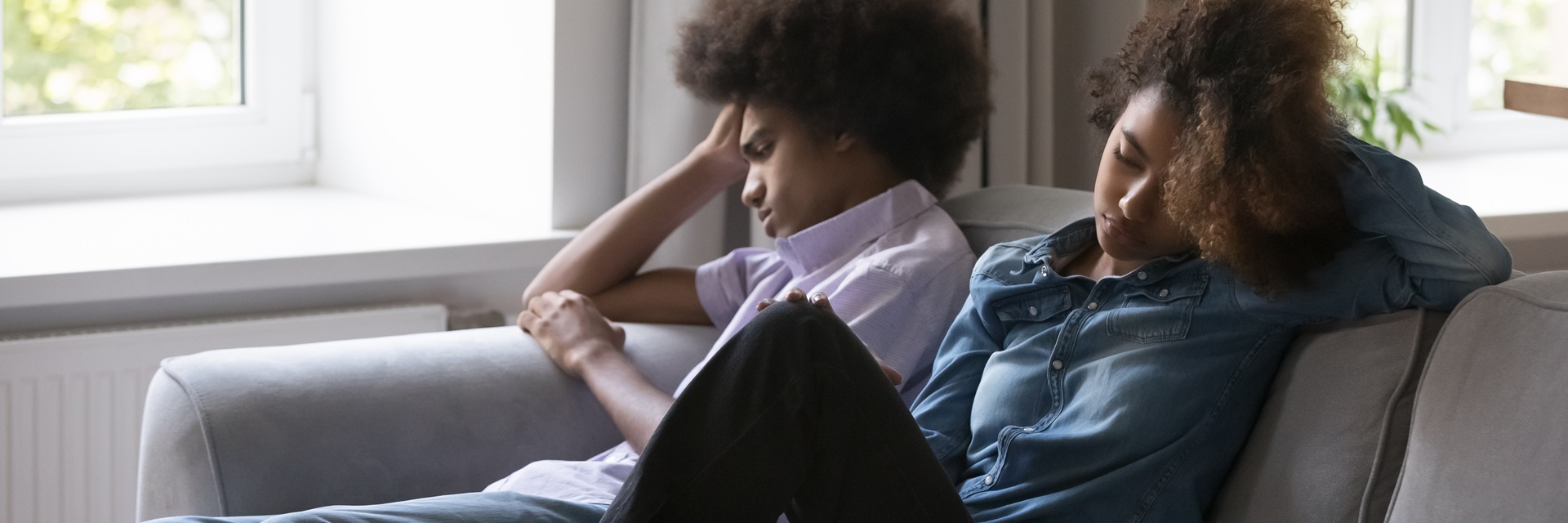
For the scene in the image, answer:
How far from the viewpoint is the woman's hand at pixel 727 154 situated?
1.97m

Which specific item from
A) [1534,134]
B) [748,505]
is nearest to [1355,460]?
[748,505]

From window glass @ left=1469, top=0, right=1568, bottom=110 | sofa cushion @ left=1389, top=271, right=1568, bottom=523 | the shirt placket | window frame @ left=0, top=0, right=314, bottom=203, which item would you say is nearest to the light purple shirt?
the shirt placket

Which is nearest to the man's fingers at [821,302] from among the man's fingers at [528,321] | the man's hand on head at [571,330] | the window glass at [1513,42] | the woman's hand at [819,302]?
the woman's hand at [819,302]

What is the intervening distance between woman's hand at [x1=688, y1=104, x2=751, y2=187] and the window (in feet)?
5.38

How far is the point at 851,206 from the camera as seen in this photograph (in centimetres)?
176

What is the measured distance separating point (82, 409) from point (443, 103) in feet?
2.61

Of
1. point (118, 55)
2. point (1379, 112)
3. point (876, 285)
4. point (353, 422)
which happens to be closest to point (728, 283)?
point (876, 285)

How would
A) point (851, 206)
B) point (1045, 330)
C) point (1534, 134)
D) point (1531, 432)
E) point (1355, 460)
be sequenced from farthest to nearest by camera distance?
1. point (1534, 134)
2. point (851, 206)
3. point (1045, 330)
4. point (1355, 460)
5. point (1531, 432)

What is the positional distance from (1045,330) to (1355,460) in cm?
31

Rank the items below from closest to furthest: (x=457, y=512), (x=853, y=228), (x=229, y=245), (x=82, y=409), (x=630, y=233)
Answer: (x=457, y=512)
(x=853, y=228)
(x=630, y=233)
(x=82, y=409)
(x=229, y=245)

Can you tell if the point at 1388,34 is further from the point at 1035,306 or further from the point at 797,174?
the point at 1035,306

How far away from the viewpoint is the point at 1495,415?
113 centimetres

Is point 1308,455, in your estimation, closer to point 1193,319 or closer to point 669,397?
point 1193,319

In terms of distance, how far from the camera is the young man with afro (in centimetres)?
158
